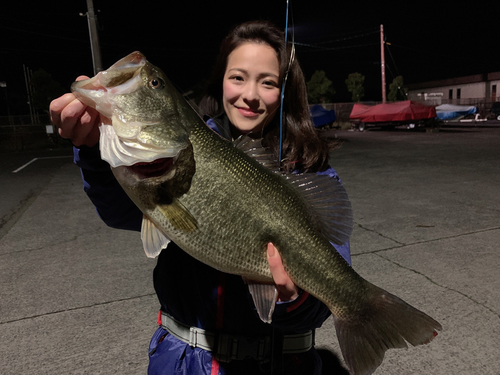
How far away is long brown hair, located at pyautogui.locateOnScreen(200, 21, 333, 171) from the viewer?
2.01 meters

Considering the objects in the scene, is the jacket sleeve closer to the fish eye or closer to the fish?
the fish

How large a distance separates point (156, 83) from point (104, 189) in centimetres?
53

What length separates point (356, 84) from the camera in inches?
2131

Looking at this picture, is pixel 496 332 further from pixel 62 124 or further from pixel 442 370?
pixel 62 124

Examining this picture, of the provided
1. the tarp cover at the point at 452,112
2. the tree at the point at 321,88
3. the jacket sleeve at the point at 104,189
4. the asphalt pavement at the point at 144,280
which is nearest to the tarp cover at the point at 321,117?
the asphalt pavement at the point at 144,280

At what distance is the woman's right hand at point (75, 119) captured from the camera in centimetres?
Answer: 133

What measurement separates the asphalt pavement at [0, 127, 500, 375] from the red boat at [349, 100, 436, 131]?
63.1 feet

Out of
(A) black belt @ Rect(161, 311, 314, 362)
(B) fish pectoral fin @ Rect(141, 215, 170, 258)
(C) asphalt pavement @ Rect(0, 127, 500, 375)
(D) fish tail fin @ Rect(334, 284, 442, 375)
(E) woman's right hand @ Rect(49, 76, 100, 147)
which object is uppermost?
(E) woman's right hand @ Rect(49, 76, 100, 147)

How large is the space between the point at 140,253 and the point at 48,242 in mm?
1559

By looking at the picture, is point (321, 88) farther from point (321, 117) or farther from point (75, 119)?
point (75, 119)

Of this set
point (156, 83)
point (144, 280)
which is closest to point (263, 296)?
point (156, 83)

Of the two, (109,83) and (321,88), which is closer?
(109,83)

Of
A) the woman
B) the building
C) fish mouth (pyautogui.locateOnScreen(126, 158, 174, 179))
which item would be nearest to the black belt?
the woman

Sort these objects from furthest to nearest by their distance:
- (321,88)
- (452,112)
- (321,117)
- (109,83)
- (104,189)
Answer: (321,88) < (452,112) < (321,117) < (104,189) < (109,83)
